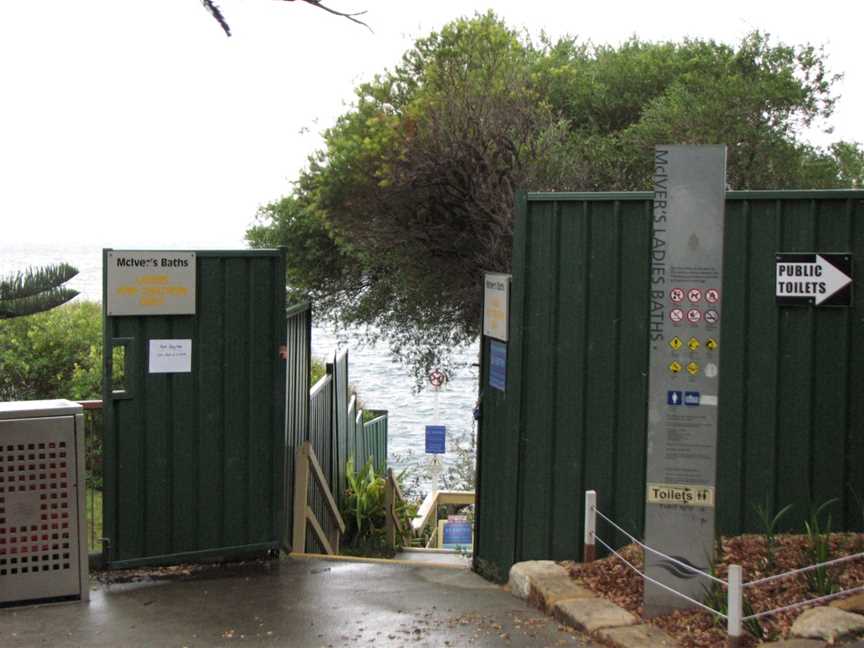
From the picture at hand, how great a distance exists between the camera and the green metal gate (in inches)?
287

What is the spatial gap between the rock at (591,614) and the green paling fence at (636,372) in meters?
1.14

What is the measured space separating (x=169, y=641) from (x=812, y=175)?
16.0 m

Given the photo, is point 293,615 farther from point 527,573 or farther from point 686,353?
point 686,353

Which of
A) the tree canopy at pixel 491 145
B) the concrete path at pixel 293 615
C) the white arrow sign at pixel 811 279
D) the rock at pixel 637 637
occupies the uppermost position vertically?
the tree canopy at pixel 491 145

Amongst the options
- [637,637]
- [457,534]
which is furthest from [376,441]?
[637,637]

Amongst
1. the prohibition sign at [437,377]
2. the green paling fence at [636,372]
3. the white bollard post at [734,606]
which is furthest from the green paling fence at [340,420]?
the prohibition sign at [437,377]

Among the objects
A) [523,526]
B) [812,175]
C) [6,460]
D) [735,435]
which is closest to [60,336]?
[6,460]

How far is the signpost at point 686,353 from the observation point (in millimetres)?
5383

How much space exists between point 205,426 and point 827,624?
172 inches

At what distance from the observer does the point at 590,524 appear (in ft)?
21.9

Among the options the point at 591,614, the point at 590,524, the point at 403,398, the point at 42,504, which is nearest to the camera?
the point at 591,614

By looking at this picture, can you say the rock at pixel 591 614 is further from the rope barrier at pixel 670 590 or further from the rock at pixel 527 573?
the rock at pixel 527 573

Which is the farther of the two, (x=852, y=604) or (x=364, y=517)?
(x=364, y=517)

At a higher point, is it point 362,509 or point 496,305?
point 496,305
